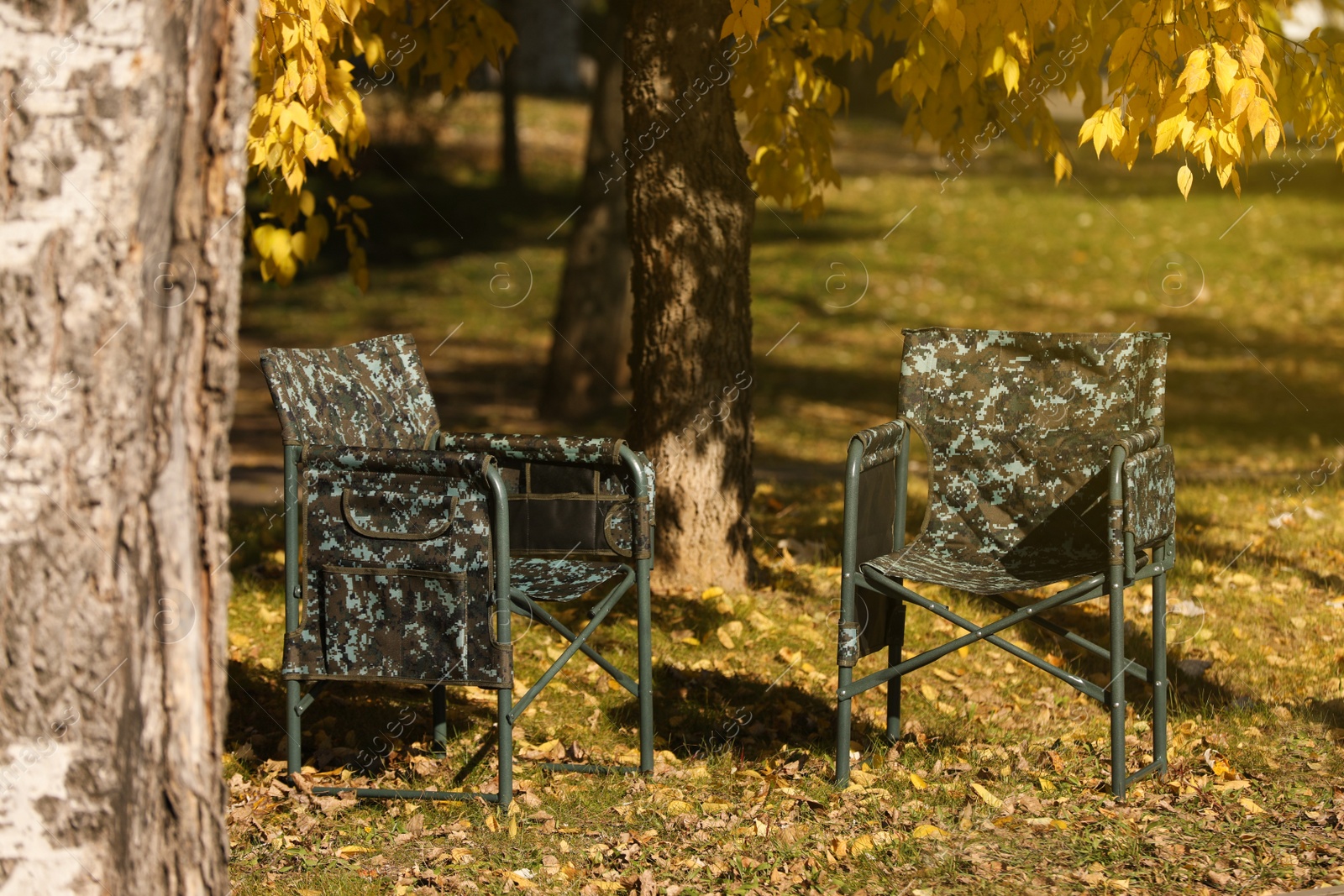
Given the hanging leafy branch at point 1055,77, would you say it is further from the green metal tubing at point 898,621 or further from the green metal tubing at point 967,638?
the green metal tubing at point 967,638

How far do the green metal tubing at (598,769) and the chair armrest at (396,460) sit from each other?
109 cm

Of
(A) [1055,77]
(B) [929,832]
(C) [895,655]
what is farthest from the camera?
(A) [1055,77]

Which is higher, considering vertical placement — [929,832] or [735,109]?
[735,109]

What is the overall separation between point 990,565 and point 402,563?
184 cm

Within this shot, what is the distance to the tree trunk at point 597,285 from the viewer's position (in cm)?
1052

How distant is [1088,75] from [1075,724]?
2.36m

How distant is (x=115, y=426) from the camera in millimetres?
2303

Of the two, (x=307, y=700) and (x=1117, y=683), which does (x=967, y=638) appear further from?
(x=307, y=700)

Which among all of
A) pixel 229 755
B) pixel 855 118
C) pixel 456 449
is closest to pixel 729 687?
pixel 456 449

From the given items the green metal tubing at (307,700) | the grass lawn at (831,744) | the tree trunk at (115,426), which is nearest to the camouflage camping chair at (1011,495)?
the grass lawn at (831,744)

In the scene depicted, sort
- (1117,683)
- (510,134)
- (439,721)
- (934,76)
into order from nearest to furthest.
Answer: (1117,683) → (439,721) → (934,76) → (510,134)

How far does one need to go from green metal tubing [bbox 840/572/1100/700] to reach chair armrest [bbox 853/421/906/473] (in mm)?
333

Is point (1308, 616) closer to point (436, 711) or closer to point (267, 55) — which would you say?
point (436, 711)

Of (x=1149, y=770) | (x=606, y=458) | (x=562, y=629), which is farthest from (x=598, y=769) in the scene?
(x=1149, y=770)
